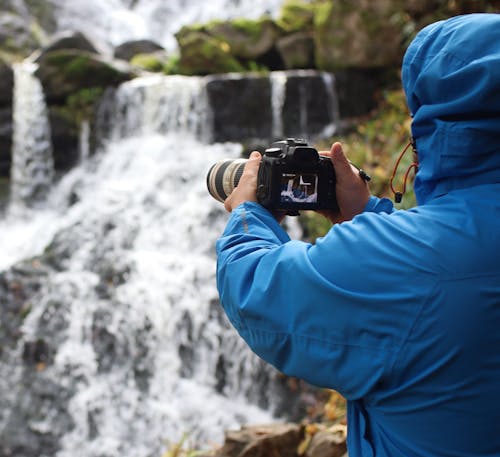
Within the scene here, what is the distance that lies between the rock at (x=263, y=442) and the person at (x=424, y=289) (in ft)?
8.77

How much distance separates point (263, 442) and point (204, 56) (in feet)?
33.5

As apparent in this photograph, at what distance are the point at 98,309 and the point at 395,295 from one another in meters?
6.24

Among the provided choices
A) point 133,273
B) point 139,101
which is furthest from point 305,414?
point 139,101

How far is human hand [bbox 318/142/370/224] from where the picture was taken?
1.63 metres

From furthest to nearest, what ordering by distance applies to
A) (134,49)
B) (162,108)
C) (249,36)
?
(134,49) → (249,36) → (162,108)

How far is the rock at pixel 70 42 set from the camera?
1281 cm

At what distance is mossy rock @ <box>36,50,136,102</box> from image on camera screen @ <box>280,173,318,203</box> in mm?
11528

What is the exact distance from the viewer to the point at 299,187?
1.54 metres

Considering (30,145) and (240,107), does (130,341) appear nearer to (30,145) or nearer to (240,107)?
(240,107)

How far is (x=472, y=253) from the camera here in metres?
1.06

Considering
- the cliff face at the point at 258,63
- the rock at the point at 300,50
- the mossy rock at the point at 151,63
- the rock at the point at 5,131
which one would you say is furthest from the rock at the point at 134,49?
the rock at the point at 300,50

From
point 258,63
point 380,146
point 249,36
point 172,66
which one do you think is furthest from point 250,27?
point 380,146

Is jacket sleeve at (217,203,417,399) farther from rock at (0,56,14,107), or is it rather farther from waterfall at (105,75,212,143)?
rock at (0,56,14,107)

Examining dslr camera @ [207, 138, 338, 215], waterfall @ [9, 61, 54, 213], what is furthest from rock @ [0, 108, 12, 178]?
dslr camera @ [207, 138, 338, 215]
